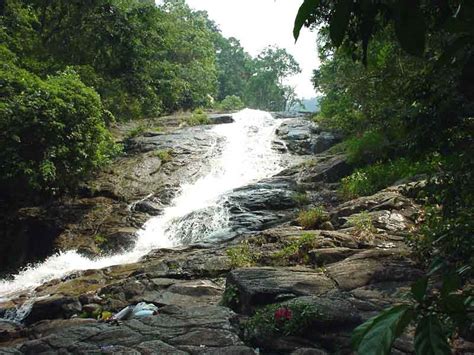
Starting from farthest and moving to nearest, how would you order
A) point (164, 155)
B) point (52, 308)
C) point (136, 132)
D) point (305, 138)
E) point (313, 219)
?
point (136, 132) < point (305, 138) < point (164, 155) < point (313, 219) < point (52, 308)

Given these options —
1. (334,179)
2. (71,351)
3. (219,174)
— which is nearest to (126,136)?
(219,174)

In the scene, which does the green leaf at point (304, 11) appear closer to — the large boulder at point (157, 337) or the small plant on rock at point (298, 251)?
the large boulder at point (157, 337)

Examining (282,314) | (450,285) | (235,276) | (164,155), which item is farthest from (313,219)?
(164,155)

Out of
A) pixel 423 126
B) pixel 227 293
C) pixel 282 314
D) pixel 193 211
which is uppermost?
pixel 423 126

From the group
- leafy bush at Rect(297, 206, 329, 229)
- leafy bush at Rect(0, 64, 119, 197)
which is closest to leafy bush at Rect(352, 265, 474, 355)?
leafy bush at Rect(297, 206, 329, 229)

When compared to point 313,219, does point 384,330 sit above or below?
above

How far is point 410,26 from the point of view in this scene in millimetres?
893

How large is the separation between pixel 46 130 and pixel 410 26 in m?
13.0

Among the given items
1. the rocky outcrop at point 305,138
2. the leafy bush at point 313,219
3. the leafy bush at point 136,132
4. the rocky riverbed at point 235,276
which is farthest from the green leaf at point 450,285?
the leafy bush at point 136,132

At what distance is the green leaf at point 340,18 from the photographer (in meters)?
0.91

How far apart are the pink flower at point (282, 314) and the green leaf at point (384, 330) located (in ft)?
13.2

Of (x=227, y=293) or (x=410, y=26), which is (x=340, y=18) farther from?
(x=227, y=293)

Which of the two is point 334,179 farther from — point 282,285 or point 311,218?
point 282,285

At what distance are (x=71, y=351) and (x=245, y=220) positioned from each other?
727cm
